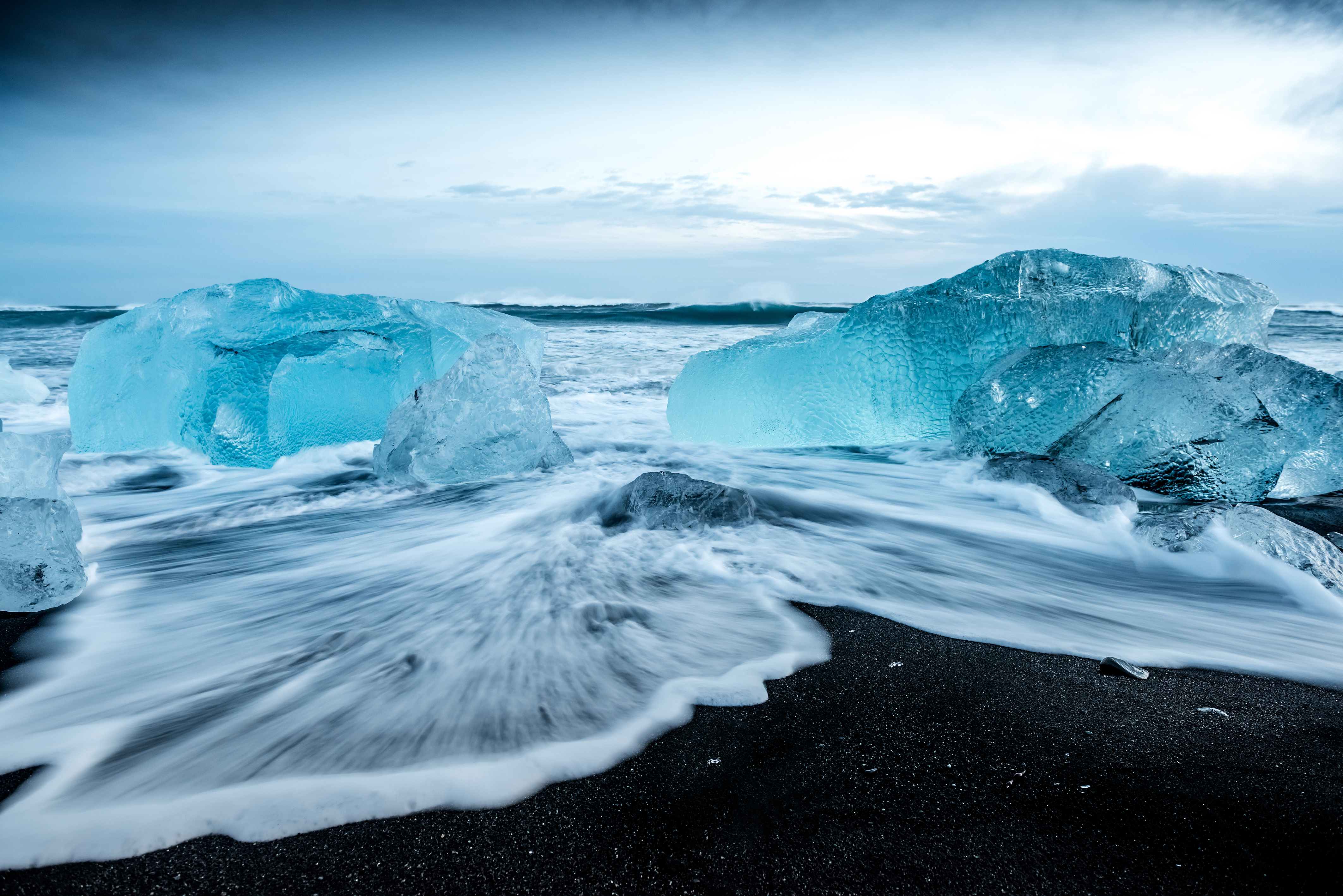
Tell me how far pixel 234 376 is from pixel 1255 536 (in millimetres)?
4218

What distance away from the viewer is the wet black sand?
0.90m

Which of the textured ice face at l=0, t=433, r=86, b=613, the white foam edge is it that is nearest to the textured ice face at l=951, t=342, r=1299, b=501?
the white foam edge

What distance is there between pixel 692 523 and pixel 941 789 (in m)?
1.40

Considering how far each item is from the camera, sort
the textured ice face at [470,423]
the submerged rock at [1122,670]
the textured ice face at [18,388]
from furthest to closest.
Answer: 1. the textured ice face at [18,388]
2. the textured ice face at [470,423]
3. the submerged rock at [1122,670]

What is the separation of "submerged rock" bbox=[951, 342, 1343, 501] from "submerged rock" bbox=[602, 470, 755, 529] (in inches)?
63.6

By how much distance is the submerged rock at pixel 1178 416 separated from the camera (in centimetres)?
290

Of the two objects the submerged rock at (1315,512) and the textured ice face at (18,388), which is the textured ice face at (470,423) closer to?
the submerged rock at (1315,512)

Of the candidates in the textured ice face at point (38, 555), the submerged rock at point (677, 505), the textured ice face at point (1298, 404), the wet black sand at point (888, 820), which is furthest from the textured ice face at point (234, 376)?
the textured ice face at point (1298, 404)

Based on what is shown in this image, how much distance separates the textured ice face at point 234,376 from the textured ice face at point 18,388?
81.8 inches

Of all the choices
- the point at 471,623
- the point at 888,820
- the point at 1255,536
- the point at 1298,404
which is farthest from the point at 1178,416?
the point at 471,623

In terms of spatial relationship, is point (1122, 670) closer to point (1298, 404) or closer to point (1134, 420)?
point (1134, 420)

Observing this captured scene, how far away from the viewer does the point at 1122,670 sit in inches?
57.6

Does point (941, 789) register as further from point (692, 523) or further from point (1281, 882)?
point (692, 523)

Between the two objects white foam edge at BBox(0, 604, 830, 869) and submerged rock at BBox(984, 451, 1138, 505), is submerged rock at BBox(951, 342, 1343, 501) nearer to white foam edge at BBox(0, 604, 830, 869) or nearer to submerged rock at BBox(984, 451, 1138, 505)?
submerged rock at BBox(984, 451, 1138, 505)
